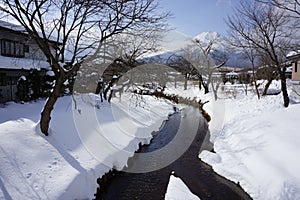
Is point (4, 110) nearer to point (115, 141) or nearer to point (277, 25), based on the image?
point (115, 141)

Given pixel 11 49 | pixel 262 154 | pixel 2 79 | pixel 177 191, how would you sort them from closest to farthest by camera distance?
pixel 177 191 < pixel 262 154 < pixel 2 79 < pixel 11 49

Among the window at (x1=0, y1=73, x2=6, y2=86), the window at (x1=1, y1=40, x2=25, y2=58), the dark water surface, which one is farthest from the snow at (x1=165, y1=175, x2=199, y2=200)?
the window at (x1=1, y1=40, x2=25, y2=58)

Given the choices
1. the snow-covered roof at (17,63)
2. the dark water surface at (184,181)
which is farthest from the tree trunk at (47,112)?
the snow-covered roof at (17,63)

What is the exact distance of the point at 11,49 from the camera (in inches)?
553

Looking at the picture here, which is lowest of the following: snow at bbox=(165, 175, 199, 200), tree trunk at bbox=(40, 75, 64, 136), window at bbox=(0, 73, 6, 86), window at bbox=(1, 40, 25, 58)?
snow at bbox=(165, 175, 199, 200)

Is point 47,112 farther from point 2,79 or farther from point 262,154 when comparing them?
point 2,79

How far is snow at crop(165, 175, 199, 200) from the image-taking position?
5.46 m

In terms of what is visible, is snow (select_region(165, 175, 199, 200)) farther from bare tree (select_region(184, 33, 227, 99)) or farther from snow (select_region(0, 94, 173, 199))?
bare tree (select_region(184, 33, 227, 99))

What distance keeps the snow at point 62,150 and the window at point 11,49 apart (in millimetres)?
4053

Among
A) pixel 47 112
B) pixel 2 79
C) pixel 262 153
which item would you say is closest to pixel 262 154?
pixel 262 153

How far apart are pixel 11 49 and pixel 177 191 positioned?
12497 mm

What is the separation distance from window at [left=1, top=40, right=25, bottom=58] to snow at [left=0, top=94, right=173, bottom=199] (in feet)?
13.3

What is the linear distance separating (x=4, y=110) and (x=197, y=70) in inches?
738

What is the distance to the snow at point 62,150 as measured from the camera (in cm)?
495
